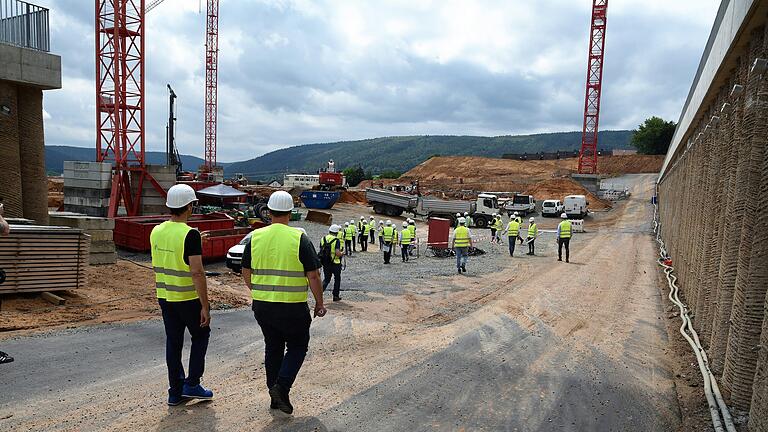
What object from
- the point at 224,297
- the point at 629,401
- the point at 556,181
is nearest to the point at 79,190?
the point at 224,297

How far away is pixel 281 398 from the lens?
4539 mm

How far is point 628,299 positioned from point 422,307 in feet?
16.5

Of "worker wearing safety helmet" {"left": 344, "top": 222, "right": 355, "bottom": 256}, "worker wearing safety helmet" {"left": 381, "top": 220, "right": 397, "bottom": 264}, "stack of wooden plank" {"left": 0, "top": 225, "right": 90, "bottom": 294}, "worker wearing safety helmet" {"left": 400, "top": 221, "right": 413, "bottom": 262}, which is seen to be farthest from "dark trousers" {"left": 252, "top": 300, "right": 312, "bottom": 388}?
"worker wearing safety helmet" {"left": 344, "top": 222, "right": 355, "bottom": 256}

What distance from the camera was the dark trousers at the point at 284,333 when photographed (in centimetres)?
441

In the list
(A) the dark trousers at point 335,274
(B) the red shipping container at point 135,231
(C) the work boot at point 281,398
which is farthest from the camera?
(B) the red shipping container at point 135,231

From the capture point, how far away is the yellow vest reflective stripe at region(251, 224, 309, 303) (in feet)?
14.4

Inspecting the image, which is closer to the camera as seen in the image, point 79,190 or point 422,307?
point 422,307

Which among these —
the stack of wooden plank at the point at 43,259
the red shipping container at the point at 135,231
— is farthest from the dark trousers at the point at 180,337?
the red shipping container at the point at 135,231

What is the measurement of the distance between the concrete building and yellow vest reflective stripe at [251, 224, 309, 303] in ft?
34.0

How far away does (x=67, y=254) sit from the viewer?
371 inches

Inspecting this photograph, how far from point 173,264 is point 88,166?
24139 mm

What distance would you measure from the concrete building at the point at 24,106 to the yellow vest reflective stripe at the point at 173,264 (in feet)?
31.5

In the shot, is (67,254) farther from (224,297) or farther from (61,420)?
(61,420)

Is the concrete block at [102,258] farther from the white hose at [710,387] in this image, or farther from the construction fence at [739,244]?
the construction fence at [739,244]
